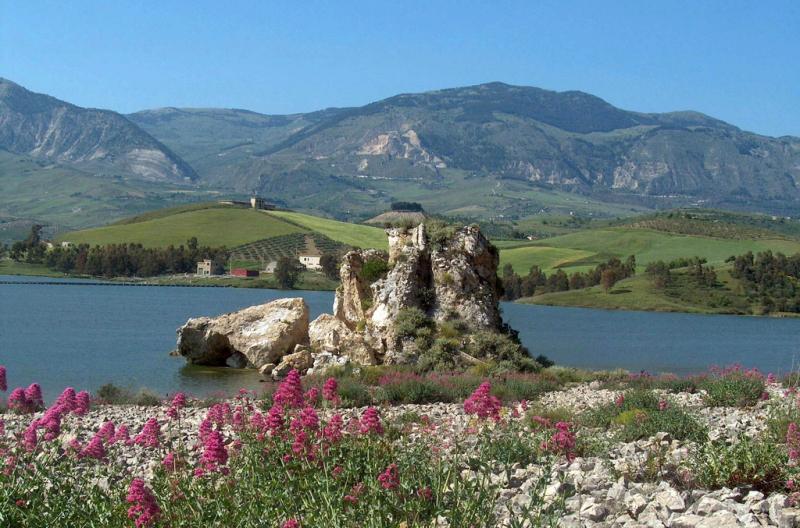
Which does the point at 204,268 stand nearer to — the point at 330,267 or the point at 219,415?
the point at 330,267

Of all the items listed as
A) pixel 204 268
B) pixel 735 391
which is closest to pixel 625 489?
pixel 735 391

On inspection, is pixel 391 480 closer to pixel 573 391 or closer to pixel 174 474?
pixel 174 474

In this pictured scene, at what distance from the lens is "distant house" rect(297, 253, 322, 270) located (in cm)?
15318

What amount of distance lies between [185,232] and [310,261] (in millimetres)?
36200

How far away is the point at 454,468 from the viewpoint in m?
9.15

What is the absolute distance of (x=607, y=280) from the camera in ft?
433

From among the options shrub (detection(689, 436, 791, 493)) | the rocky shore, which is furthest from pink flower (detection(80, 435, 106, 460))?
shrub (detection(689, 436, 791, 493))

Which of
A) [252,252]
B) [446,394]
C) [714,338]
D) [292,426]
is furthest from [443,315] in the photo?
[252,252]

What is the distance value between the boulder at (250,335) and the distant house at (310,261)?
10783cm

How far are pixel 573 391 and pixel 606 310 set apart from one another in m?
91.4

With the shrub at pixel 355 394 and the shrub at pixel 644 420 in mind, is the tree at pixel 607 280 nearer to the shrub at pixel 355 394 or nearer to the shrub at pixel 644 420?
the shrub at pixel 355 394

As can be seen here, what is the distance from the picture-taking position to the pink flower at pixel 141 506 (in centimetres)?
766

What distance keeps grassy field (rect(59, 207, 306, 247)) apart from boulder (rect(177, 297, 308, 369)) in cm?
12928

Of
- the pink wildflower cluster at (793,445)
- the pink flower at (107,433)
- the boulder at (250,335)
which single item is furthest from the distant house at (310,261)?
the pink flower at (107,433)
